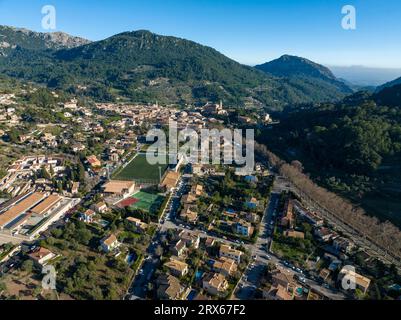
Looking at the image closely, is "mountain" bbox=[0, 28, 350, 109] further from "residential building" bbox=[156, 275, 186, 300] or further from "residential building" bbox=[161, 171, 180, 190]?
"residential building" bbox=[156, 275, 186, 300]

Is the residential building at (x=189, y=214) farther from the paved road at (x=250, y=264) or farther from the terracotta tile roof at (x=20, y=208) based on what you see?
the terracotta tile roof at (x=20, y=208)

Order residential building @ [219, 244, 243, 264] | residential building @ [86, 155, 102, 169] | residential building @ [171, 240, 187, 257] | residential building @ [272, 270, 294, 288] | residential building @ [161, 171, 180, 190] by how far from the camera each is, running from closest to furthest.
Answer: residential building @ [272, 270, 294, 288] < residential building @ [219, 244, 243, 264] < residential building @ [171, 240, 187, 257] < residential building @ [161, 171, 180, 190] < residential building @ [86, 155, 102, 169]

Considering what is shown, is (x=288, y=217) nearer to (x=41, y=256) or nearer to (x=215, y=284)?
(x=215, y=284)

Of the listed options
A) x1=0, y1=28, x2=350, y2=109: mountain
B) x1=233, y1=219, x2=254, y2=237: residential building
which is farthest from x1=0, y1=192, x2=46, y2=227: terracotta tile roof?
x1=0, y1=28, x2=350, y2=109: mountain

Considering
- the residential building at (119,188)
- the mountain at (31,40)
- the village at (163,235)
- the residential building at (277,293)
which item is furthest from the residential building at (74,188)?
the mountain at (31,40)
